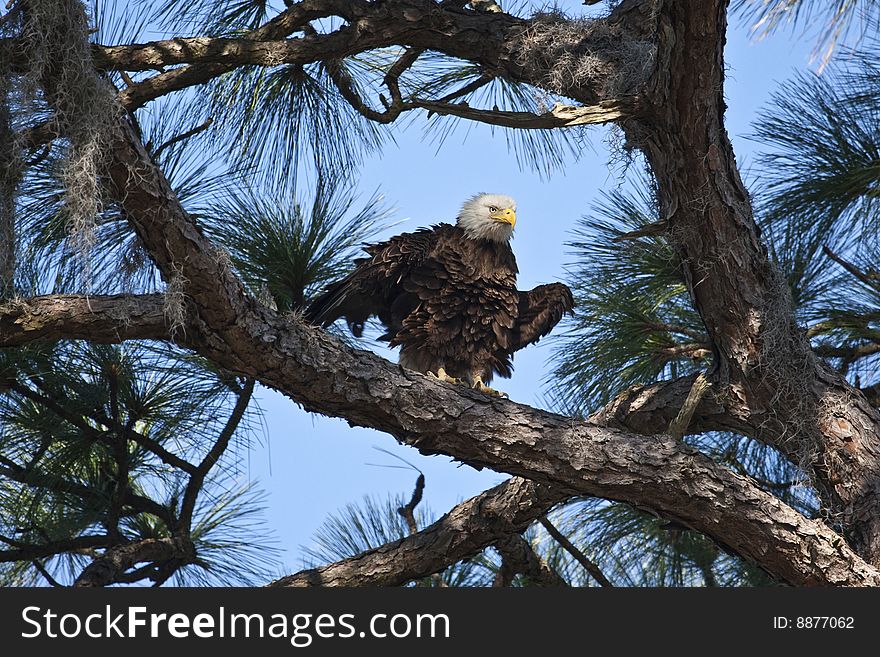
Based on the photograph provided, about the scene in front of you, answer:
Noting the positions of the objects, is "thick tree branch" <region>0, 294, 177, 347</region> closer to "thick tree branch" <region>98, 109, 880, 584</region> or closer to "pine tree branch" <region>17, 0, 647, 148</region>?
"thick tree branch" <region>98, 109, 880, 584</region>

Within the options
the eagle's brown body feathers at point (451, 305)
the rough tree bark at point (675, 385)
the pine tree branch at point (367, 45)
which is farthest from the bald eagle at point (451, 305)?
the rough tree bark at point (675, 385)

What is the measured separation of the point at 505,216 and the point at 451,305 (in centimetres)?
54

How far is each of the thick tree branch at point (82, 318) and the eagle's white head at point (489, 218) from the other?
1.67 m

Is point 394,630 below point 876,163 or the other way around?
below

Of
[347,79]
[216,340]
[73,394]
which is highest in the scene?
[347,79]

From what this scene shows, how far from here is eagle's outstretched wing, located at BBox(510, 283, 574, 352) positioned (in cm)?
362

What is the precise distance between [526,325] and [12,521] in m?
1.87

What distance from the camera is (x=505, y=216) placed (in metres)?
3.92

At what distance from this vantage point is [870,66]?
350cm

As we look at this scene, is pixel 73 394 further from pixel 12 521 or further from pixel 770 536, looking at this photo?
pixel 770 536

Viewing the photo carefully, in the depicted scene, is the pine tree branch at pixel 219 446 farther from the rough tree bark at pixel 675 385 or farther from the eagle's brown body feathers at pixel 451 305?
the rough tree bark at pixel 675 385

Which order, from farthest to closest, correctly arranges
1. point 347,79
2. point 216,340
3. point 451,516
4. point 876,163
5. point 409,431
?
point 347,79, point 876,163, point 451,516, point 409,431, point 216,340

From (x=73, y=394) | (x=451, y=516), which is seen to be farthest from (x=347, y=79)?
(x=451, y=516)

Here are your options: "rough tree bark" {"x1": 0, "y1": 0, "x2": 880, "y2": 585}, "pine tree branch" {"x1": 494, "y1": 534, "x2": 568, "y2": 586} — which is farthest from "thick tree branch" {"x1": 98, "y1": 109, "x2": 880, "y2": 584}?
"pine tree branch" {"x1": 494, "y1": 534, "x2": 568, "y2": 586}
